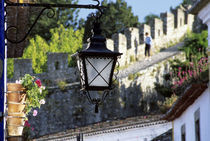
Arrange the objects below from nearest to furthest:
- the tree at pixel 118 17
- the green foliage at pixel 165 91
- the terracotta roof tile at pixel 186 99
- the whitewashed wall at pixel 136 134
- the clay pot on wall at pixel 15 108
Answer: the clay pot on wall at pixel 15 108
the terracotta roof tile at pixel 186 99
the whitewashed wall at pixel 136 134
the green foliage at pixel 165 91
the tree at pixel 118 17

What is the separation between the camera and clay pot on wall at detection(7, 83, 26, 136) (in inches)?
367

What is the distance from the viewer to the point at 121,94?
3152 cm

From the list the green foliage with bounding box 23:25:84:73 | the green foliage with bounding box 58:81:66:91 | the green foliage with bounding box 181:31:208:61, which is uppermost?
the green foliage with bounding box 23:25:84:73

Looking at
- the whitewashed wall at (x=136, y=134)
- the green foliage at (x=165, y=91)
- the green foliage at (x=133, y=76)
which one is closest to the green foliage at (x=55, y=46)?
the green foliage at (x=133, y=76)

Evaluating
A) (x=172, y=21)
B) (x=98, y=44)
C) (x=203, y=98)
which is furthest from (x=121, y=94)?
(x=98, y=44)

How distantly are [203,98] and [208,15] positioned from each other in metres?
2.75

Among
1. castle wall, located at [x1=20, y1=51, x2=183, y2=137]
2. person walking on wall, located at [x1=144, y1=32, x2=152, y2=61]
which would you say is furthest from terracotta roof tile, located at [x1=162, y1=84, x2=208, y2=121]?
person walking on wall, located at [x1=144, y1=32, x2=152, y2=61]

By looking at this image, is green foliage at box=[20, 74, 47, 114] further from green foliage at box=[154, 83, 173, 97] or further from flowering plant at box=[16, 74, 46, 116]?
green foliage at box=[154, 83, 173, 97]

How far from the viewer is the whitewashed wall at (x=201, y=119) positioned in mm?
14133

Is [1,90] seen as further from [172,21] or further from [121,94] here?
[172,21]

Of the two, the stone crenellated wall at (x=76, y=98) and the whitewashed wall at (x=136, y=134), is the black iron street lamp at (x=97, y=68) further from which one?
the stone crenellated wall at (x=76, y=98)

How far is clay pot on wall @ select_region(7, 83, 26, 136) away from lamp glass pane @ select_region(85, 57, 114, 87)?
157 cm

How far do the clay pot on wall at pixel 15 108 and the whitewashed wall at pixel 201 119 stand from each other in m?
5.02

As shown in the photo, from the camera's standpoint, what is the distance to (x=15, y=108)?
30.8 feet
